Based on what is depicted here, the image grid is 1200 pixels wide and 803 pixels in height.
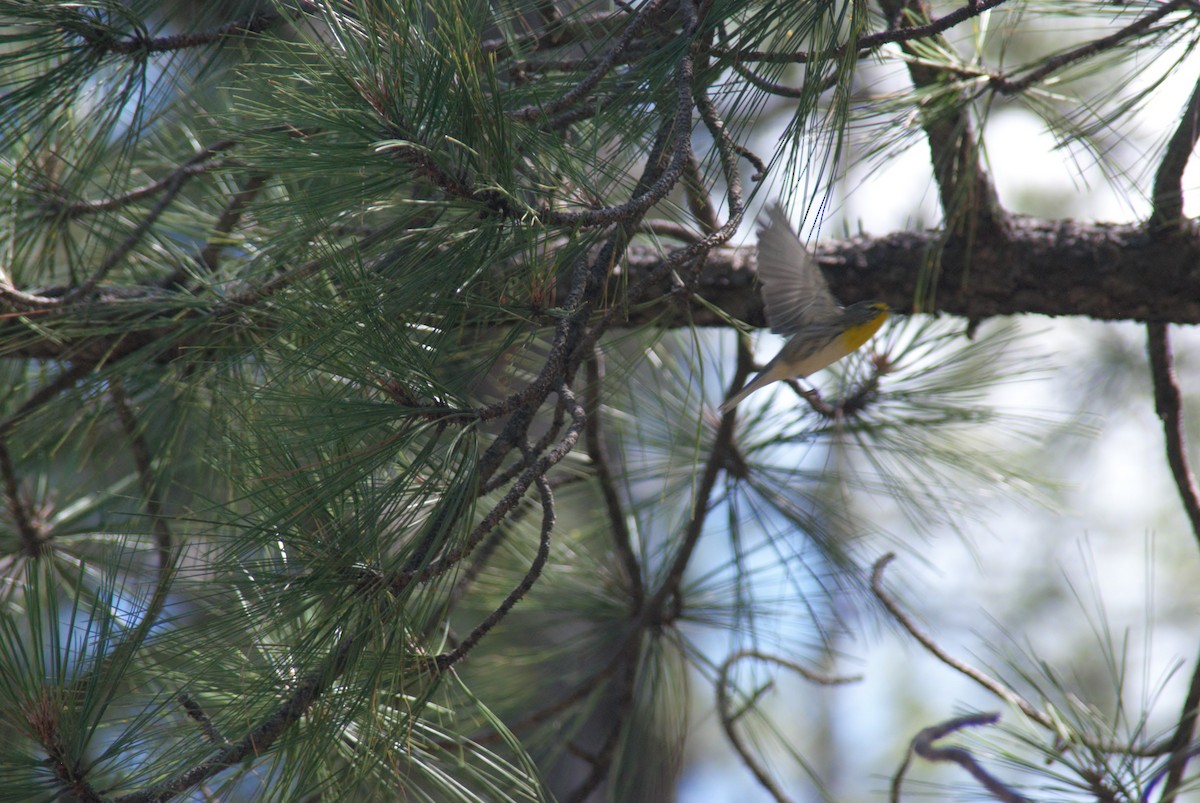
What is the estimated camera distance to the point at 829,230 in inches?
68.0

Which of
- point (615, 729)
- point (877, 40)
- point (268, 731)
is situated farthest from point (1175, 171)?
point (268, 731)

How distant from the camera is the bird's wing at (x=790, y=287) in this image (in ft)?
3.93

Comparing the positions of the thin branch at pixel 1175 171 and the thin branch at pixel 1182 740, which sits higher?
the thin branch at pixel 1175 171

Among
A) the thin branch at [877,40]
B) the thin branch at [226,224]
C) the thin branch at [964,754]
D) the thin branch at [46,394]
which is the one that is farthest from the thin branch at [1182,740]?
the thin branch at [46,394]

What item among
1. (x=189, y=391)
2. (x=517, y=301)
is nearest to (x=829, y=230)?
(x=517, y=301)

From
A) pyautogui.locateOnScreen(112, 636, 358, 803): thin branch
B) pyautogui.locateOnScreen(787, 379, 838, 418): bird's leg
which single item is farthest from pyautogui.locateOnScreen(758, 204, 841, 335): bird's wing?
pyautogui.locateOnScreen(112, 636, 358, 803): thin branch

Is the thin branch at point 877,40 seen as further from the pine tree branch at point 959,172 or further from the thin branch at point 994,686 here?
the thin branch at point 994,686

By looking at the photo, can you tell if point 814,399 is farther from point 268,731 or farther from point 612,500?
point 268,731

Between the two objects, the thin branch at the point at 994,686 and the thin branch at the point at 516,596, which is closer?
the thin branch at the point at 516,596

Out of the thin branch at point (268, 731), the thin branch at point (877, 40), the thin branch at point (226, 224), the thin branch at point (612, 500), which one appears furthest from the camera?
the thin branch at point (612, 500)

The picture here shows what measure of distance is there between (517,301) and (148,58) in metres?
0.57

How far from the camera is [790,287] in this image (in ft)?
4.19

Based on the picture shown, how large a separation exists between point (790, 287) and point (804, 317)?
0.17 feet

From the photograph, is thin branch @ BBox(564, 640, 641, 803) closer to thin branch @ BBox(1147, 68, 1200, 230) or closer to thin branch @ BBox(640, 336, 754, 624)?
thin branch @ BBox(640, 336, 754, 624)
